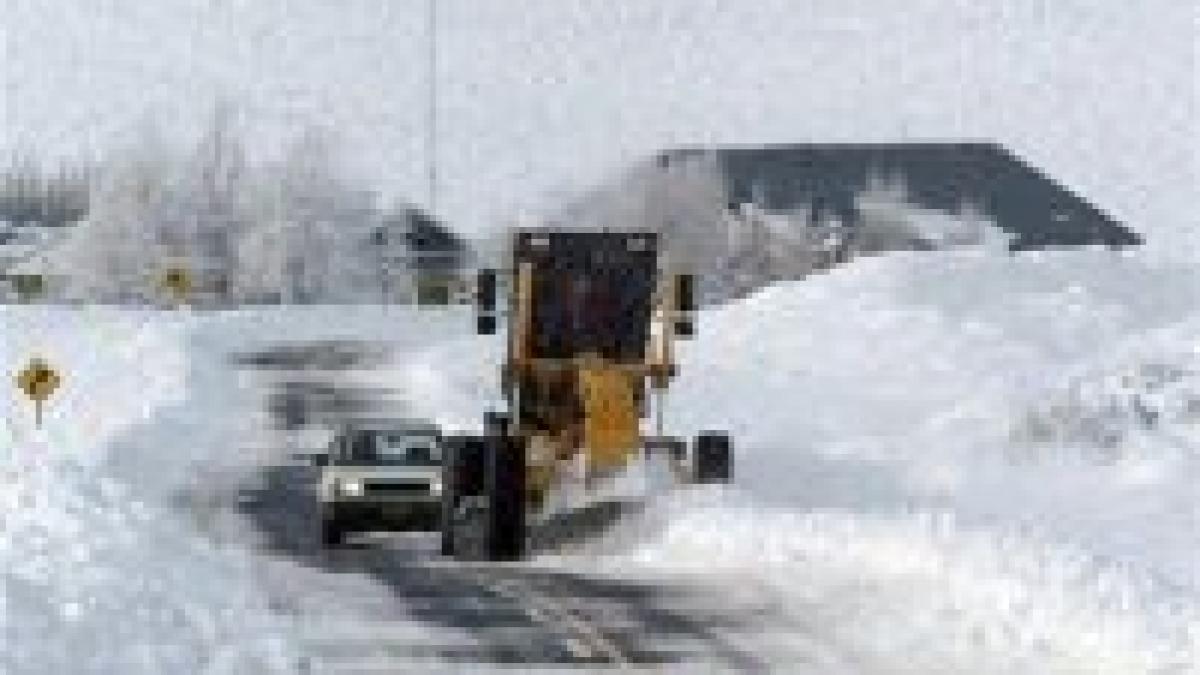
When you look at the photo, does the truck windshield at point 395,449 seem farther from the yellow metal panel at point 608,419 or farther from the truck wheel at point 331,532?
the yellow metal panel at point 608,419

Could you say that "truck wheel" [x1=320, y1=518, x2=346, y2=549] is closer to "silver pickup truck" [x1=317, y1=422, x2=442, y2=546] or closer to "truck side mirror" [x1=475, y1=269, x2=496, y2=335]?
"silver pickup truck" [x1=317, y1=422, x2=442, y2=546]

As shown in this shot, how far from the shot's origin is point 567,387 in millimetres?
30016

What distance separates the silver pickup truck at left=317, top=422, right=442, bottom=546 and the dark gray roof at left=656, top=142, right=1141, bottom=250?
100433 millimetres

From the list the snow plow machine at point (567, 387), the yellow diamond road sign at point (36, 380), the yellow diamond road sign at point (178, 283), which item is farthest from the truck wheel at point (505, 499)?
the yellow diamond road sign at point (178, 283)

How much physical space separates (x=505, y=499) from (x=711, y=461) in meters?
3.43

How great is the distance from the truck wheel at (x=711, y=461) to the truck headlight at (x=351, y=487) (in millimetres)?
3896

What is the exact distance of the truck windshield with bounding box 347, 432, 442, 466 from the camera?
1151 inches

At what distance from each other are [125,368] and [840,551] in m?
47.4

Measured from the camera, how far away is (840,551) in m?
23.9

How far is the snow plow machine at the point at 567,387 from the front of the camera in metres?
27.0

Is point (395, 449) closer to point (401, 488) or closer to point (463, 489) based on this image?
point (401, 488)

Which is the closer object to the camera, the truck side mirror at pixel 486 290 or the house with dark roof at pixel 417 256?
the truck side mirror at pixel 486 290

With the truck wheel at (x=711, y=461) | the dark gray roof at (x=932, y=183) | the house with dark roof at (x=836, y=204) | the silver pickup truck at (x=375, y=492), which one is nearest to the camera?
the silver pickup truck at (x=375, y=492)

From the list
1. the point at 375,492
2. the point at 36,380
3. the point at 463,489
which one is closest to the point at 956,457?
the point at 36,380
